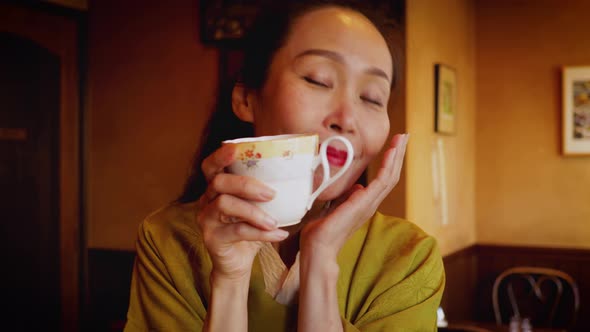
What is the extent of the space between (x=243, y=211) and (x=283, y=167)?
0.08 meters

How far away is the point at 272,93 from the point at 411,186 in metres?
2.41

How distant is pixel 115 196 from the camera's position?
13.0 feet

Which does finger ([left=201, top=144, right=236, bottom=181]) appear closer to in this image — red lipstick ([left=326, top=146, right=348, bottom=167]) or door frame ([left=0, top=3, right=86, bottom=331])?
red lipstick ([left=326, top=146, right=348, bottom=167])

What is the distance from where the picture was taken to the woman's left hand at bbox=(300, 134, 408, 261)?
0.99 meters

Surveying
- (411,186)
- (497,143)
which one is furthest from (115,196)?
(497,143)

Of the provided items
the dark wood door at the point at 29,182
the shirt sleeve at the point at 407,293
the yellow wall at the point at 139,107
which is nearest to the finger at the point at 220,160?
the shirt sleeve at the point at 407,293

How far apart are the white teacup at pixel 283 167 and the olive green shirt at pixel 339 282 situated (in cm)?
36

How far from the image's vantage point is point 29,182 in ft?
12.0

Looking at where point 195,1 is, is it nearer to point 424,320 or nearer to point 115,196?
point 115,196

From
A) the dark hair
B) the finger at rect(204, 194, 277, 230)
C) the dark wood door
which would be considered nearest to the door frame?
the dark wood door

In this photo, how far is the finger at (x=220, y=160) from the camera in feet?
2.62

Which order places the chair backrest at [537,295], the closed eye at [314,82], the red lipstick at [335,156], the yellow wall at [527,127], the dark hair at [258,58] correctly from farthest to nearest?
the yellow wall at [527,127] < the chair backrest at [537,295] < the dark hair at [258,58] < the closed eye at [314,82] < the red lipstick at [335,156]

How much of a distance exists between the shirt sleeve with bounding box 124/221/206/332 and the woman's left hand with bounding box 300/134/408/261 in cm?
28

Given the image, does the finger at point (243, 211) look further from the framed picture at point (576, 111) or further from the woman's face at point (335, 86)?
the framed picture at point (576, 111)
